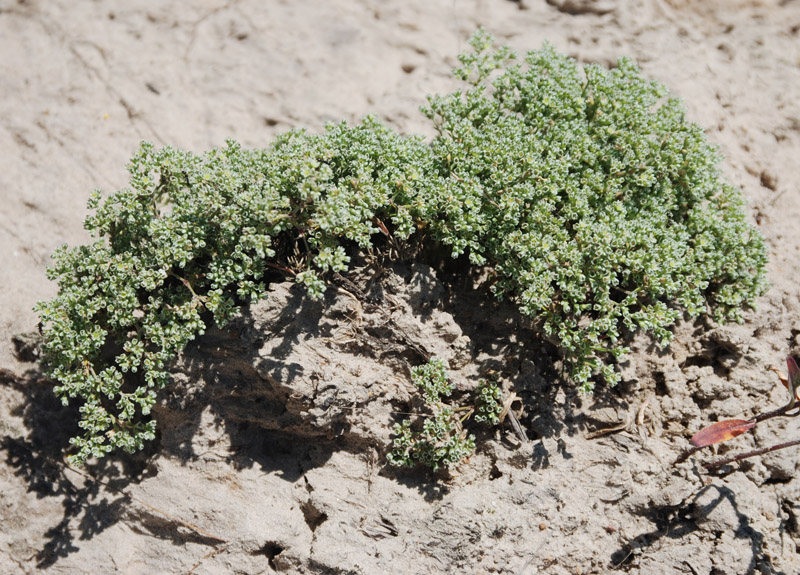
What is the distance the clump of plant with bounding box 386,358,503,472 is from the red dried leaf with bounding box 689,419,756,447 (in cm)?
118

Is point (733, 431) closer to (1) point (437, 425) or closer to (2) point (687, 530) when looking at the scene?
(2) point (687, 530)

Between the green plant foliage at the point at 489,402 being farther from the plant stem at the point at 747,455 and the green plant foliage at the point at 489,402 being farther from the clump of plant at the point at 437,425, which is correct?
the plant stem at the point at 747,455

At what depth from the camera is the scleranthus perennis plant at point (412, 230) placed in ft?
12.1

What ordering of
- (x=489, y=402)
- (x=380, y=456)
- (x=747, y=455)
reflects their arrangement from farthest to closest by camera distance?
(x=380, y=456), (x=489, y=402), (x=747, y=455)

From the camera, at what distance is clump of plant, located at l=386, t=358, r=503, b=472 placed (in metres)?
3.87

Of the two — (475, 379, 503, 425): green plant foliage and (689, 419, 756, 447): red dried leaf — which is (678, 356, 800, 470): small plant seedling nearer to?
(689, 419, 756, 447): red dried leaf

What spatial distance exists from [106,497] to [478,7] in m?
5.51

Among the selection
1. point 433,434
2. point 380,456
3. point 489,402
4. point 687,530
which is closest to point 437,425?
point 433,434

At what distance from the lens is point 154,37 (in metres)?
6.10

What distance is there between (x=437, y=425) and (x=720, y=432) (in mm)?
1700

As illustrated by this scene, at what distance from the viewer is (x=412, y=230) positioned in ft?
12.6

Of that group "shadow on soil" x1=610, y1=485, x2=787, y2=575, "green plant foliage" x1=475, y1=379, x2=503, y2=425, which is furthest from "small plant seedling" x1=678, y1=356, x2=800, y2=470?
"green plant foliage" x1=475, y1=379, x2=503, y2=425

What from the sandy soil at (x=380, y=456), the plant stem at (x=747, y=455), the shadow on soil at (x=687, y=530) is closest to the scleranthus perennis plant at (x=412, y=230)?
the sandy soil at (x=380, y=456)

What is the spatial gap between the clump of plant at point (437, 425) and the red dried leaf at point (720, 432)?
118 cm
